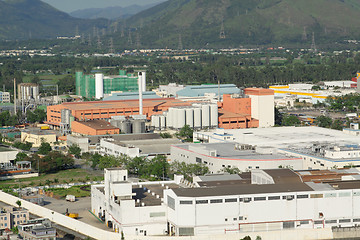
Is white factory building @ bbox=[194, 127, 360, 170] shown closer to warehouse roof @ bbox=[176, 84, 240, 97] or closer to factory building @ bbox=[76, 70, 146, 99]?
warehouse roof @ bbox=[176, 84, 240, 97]

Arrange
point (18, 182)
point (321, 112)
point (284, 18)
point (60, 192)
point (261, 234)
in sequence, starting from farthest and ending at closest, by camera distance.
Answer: point (284, 18) < point (321, 112) < point (18, 182) < point (60, 192) < point (261, 234)

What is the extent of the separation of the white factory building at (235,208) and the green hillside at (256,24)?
100628 mm

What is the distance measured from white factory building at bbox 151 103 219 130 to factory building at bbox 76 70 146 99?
49.7 feet

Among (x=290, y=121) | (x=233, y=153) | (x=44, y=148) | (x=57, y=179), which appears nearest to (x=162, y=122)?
(x=290, y=121)

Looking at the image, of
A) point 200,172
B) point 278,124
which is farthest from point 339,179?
point 278,124

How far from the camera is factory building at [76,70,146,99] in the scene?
184 feet

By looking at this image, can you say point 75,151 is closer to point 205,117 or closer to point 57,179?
point 57,179

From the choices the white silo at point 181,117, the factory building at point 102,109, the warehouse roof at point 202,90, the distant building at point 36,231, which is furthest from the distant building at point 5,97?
the distant building at point 36,231

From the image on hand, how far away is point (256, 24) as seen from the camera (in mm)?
127250

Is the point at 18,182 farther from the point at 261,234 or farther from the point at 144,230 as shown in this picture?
the point at 261,234

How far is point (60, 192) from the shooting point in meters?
26.1

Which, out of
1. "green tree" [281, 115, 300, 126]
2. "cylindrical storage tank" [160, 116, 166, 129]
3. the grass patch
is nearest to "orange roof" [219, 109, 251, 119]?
"green tree" [281, 115, 300, 126]

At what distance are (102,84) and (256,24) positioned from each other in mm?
74417

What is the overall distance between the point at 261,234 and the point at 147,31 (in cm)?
12193
